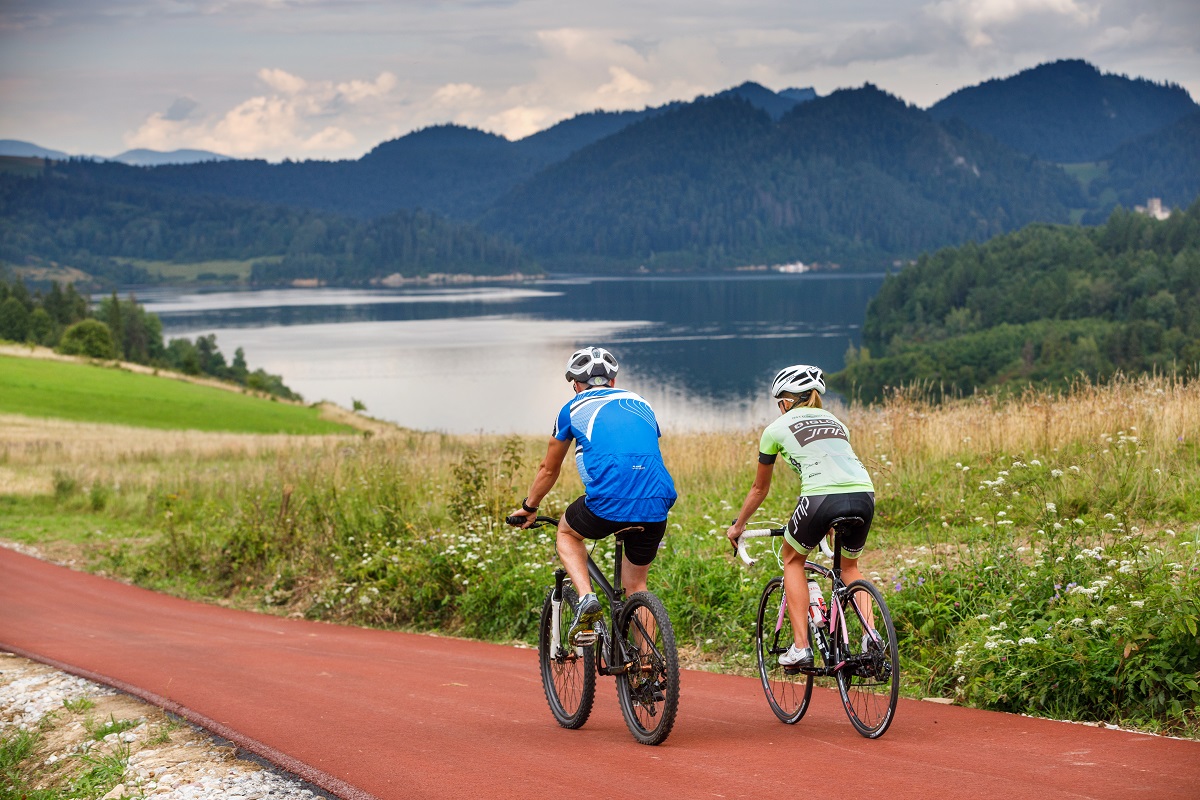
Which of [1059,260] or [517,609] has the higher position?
[1059,260]

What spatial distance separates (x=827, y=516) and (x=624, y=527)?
3.40ft

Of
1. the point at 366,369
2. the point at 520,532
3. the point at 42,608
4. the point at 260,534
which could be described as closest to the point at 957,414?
the point at 520,532

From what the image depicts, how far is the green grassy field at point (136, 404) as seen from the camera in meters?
56.5

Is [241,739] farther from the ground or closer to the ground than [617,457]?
closer to the ground

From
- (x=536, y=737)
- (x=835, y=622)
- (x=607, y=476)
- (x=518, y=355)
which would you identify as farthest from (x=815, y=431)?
(x=518, y=355)

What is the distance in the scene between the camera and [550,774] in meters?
5.19

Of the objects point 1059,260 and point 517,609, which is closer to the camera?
point 517,609

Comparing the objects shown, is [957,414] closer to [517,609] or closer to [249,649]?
[517,609]

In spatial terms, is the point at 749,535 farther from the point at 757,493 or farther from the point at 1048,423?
the point at 1048,423

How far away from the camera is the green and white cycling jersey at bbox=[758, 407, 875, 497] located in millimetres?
5746

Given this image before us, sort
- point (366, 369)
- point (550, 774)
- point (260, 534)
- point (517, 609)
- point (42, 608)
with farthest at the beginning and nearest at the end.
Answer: point (366, 369)
point (260, 534)
point (42, 608)
point (517, 609)
point (550, 774)

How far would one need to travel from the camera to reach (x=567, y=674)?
250 inches

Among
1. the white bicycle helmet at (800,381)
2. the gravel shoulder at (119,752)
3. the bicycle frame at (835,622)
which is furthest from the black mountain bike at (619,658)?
the gravel shoulder at (119,752)

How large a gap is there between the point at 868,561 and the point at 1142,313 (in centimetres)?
13679
